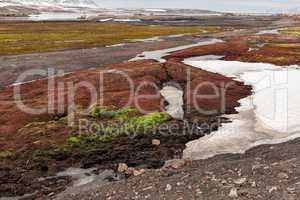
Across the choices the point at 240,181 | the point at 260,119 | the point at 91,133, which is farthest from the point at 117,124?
the point at 240,181

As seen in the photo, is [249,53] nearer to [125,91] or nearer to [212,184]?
[125,91]

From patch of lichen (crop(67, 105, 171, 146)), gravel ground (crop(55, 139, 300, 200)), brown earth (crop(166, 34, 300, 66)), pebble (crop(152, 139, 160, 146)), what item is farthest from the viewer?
brown earth (crop(166, 34, 300, 66))

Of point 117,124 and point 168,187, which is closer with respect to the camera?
point 168,187

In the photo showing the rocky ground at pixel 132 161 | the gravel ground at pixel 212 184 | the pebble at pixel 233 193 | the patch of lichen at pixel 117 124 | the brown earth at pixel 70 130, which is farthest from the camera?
the patch of lichen at pixel 117 124

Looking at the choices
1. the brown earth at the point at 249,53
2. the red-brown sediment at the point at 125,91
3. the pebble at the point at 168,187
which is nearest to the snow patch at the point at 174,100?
the red-brown sediment at the point at 125,91

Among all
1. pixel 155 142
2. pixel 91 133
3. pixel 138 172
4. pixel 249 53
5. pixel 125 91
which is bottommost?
pixel 138 172

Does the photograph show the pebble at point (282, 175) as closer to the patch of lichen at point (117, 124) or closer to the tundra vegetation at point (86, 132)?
the tundra vegetation at point (86, 132)

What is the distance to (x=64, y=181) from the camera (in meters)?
23.3

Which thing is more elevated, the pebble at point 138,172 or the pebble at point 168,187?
the pebble at point 168,187

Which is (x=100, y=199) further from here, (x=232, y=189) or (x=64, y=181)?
(x=232, y=189)

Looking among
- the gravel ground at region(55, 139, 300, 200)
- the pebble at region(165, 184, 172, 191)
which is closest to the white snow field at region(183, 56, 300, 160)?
the gravel ground at region(55, 139, 300, 200)

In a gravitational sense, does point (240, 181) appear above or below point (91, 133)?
above

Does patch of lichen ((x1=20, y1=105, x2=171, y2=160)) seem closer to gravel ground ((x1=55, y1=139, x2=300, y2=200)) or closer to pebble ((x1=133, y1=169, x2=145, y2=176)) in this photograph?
pebble ((x1=133, y1=169, x2=145, y2=176))

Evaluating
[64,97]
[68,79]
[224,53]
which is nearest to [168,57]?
[224,53]
